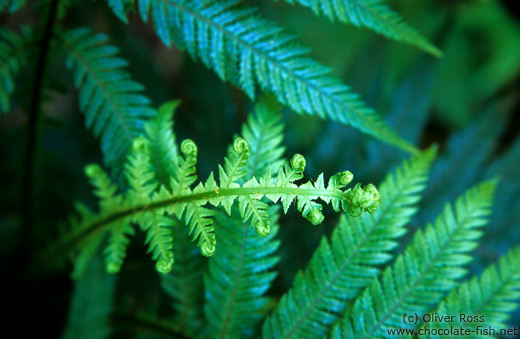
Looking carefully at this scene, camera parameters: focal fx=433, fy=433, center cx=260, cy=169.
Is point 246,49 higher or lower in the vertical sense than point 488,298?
higher

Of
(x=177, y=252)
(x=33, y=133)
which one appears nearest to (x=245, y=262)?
(x=177, y=252)

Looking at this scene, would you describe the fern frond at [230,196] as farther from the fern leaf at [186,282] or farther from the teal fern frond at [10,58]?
the teal fern frond at [10,58]

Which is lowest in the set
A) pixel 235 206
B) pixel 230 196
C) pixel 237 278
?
pixel 237 278

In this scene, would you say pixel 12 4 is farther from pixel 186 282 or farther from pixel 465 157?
pixel 465 157

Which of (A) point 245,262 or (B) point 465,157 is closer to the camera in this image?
(A) point 245,262

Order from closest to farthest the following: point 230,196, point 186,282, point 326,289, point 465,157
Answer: point 230,196 < point 326,289 < point 186,282 < point 465,157

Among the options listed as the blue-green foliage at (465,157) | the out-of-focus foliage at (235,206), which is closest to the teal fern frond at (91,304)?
the out-of-focus foliage at (235,206)

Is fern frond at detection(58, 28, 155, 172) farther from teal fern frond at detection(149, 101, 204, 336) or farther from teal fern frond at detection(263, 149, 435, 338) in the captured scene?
teal fern frond at detection(263, 149, 435, 338)

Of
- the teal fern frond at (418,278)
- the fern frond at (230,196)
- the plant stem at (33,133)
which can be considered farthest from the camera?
the plant stem at (33,133)
